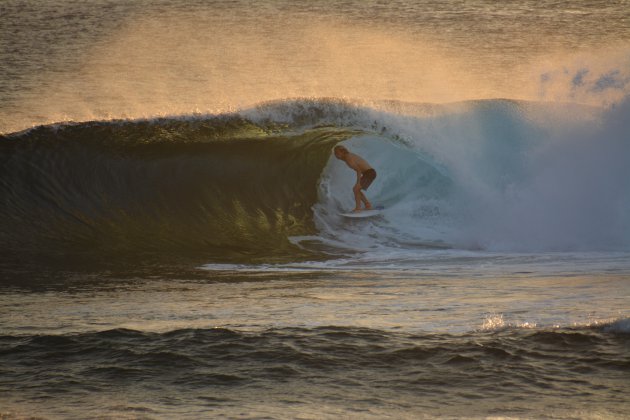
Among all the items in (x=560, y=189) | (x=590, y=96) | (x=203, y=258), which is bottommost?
(x=203, y=258)

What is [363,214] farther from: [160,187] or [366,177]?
[160,187]

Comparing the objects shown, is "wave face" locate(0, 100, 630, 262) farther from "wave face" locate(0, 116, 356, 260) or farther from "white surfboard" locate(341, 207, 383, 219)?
"white surfboard" locate(341, 207, 383, 219)

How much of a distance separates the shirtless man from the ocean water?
35cm

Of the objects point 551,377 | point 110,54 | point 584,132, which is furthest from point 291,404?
point 110,54

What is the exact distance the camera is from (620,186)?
1166 centimetres

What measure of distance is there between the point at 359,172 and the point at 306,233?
157 cm

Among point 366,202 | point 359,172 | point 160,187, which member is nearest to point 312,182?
point 359,172

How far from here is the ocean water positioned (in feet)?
16.2

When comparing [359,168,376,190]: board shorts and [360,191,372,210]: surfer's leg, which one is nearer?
[360,191,372,210]: surfer's leg

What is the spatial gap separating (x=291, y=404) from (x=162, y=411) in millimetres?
609

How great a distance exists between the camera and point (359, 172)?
512 inches

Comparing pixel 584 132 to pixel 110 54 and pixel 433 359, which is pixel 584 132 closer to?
pixel 433 359

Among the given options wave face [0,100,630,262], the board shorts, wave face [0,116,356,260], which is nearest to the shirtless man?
the board shorts

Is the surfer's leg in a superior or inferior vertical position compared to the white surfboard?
superior
